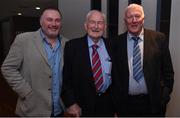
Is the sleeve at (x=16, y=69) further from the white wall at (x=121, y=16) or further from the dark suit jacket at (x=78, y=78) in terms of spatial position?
the white wall at (x=121, y=16)

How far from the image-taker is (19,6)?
36.4 feet

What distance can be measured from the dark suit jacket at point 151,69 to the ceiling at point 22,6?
23.3ft

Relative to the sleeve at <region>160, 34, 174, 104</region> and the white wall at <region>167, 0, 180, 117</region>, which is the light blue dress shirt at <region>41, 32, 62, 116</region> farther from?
the white wall at <region>167, 0, 180, 117</region>

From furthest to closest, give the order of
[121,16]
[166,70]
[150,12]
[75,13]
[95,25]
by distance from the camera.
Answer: [75,13] < [121,16] < [150,12] < [166,70] < [95,25]

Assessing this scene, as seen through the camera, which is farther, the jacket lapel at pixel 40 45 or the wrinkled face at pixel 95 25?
the wrinkled face at pixel 95 25

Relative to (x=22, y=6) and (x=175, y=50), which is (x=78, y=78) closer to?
(x=175, y=50)

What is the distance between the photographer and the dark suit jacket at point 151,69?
241 centimetres

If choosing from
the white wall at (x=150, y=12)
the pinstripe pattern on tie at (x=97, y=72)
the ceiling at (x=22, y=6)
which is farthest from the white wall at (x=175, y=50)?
the ceiling at (x=22, y=6)

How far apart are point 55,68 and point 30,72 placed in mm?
206

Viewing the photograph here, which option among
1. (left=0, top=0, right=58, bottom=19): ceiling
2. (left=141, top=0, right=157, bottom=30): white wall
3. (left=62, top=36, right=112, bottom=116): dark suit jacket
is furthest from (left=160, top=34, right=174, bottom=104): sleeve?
(left=0, top=0, right=58, bottom=19): ceiling

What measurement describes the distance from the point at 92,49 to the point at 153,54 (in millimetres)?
539

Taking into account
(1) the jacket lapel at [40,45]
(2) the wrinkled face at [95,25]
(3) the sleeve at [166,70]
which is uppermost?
(2) the wrinkled face at [95,25]

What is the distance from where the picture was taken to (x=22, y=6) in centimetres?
1109

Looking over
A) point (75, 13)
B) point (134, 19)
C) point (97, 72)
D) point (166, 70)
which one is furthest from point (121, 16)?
point (97, 72)
